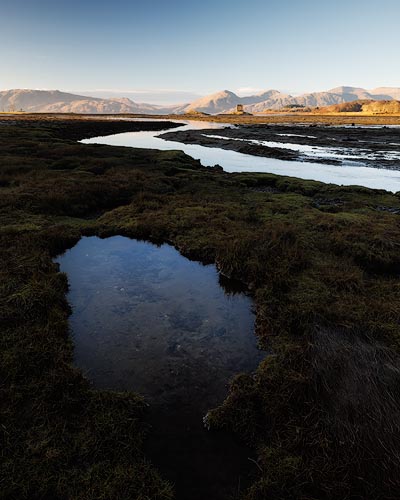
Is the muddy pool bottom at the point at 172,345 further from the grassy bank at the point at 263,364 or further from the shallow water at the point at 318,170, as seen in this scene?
the shallow water at the point at 318,170

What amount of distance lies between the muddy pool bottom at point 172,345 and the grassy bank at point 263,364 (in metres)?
0.50

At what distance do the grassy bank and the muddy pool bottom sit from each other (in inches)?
19.5

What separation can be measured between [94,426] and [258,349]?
5.73 metres

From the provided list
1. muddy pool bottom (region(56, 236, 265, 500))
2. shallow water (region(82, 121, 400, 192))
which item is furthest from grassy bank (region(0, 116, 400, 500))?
shallow water (region(82, 121, 400, 192))

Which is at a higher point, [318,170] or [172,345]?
[318,170]

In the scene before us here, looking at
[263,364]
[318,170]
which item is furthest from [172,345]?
[318,170]

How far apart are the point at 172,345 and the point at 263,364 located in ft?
10.2

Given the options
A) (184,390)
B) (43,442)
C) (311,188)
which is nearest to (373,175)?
(311,188)

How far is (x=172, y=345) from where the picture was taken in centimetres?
1106

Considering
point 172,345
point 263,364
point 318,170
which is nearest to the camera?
point 263,364

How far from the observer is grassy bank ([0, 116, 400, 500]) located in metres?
6.58

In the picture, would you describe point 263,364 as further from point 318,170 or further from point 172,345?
point 318,170

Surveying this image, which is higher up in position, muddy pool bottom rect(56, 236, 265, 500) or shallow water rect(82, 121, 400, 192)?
shallow water rect(82, 121, 400, 192)

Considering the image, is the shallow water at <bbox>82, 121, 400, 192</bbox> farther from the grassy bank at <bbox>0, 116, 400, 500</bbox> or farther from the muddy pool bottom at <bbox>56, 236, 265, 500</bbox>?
the muddy pool bottom at <bbox>56, 236, 265, 500</bbox>
